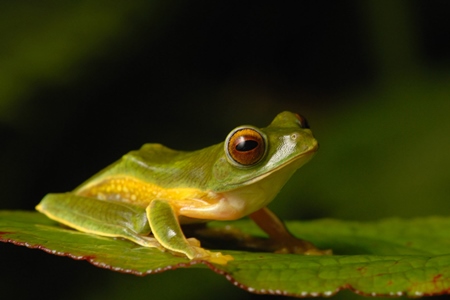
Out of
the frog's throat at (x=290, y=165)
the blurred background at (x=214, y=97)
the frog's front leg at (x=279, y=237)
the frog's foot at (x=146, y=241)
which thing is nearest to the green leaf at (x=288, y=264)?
the frog's foot at (x=146, y=241)

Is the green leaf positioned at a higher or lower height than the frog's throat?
lower

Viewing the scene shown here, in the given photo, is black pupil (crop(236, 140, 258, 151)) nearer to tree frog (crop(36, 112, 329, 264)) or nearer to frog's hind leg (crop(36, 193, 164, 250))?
tree frog (crop(36, 112, 329, 264))

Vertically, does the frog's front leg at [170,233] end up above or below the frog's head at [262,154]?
below

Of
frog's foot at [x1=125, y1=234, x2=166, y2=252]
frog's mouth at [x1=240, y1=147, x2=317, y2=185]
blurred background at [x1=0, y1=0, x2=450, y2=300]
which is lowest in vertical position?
frog's foot at [x1=125, y1=234, x2=166, y2=252]

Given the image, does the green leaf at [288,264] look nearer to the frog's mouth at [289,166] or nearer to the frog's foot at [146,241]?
the frog's foot at [146,241]

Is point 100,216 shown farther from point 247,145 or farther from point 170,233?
point 247,145

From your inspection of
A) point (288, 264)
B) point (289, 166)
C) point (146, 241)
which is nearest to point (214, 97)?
point (289, 166)

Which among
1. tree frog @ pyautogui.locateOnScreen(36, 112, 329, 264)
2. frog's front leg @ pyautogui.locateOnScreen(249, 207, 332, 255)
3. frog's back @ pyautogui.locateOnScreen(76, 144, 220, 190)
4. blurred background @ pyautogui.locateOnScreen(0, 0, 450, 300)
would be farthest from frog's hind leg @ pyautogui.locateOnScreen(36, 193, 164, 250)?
blurred background @ pyautogui.locateOnScreen(0, 0, 450, 300)
